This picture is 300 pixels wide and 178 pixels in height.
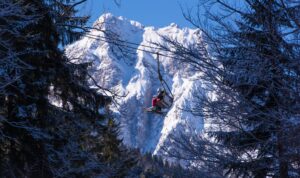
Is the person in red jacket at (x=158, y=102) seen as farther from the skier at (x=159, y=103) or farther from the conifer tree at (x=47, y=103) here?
the conifer tree at (x=47, y=103)

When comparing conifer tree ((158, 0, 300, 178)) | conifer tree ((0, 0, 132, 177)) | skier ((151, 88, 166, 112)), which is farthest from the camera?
skier ((151, 88, 166, 112))

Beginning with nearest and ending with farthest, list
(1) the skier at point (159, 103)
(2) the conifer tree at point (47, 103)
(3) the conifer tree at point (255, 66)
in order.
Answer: (3) the conifer tree at point (255, 66) → (2) the conifer tree at point (47, 103) → (1) the skier at point (159, 103)

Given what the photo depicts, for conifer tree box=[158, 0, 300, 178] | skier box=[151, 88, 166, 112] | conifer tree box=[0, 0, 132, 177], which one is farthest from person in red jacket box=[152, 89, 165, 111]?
conifer tree box=[158, 0, 300, 178]

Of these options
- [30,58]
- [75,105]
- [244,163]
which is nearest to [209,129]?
[244,163]

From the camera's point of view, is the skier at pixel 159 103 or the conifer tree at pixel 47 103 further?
the skier at pixel 159 103

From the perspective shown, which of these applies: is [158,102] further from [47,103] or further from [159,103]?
[47,103]

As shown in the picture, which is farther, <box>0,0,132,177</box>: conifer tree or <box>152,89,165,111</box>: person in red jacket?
<box>152,89,165,111</box>: person in red jacket

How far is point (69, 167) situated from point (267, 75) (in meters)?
6.78

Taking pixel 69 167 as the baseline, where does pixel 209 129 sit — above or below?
above

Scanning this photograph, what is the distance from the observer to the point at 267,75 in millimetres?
5840

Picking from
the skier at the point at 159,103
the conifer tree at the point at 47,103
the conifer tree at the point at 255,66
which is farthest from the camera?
the skier at the point at 159,103

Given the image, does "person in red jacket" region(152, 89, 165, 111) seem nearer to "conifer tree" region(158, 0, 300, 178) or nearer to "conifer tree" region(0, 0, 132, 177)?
"conifer tree" region(0, 0, 132, 177)

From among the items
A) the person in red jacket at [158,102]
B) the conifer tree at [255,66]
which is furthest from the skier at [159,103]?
the conifer tree at [255,66]

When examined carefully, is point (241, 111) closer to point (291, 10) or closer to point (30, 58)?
point (291, 10)
